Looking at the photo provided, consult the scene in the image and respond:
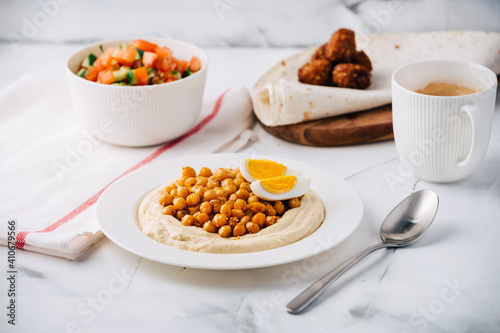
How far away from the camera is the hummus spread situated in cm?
210

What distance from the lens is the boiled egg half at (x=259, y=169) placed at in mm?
2432

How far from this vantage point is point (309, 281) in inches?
81.3

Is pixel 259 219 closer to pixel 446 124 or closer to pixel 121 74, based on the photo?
pixel 446 124

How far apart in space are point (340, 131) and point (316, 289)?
141cm

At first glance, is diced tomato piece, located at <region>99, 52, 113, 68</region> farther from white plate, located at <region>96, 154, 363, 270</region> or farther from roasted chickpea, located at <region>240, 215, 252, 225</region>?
roasted chickpea, located at <region>240, 215, 252, 225</region>

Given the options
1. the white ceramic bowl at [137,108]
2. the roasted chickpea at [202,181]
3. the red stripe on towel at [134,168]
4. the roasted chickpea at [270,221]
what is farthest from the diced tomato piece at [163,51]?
the roasted chickpea at [270,221]

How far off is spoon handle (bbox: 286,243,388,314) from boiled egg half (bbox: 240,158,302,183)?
55 cm

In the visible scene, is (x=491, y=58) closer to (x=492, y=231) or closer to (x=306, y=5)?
(x=492, y=231)

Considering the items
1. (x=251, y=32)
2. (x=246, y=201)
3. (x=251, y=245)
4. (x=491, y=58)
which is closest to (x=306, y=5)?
(x=251, y=32)

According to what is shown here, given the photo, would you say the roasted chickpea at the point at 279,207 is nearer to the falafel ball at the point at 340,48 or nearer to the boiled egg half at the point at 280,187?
the boiled egg half at the point at 280,187

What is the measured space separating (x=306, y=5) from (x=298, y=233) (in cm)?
314

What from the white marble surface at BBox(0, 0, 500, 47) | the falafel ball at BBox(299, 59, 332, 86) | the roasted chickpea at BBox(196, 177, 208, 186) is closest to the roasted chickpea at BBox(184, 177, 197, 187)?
the roasted chickpea at BBox(196, 177, 208, 186)

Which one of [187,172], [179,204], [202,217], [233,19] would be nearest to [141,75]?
[187,172]

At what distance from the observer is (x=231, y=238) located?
217 cm
